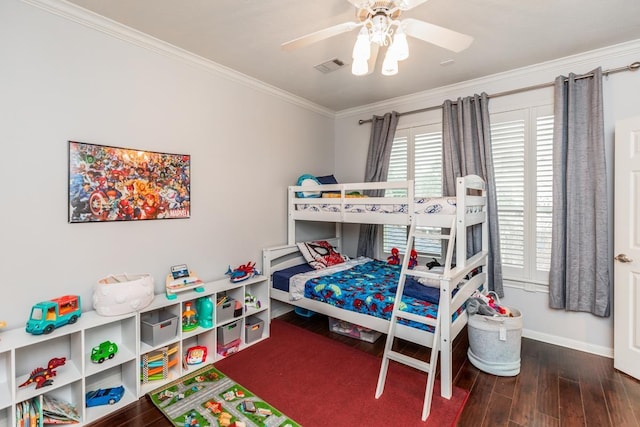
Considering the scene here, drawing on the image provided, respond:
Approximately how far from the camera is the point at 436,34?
1618mm

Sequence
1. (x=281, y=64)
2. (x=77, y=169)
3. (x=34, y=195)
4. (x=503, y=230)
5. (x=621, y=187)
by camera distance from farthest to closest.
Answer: (x=503, y=230) < (x=281, y=64) < (x=621, y=187) < (x=77, y=169) < (x=34, y=195)

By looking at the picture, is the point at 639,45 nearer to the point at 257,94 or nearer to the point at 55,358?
the point at 257,94

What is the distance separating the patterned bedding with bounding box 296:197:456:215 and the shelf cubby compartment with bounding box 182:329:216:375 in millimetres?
1694

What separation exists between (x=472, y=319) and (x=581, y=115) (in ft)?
6.95

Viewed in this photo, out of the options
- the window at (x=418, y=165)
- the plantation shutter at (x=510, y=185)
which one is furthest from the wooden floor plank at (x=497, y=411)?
the window at (x=418, y=165)

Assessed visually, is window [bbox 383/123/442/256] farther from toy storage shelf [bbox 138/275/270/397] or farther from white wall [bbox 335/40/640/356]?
toy storage shelf [bbox 138/275/270/397]

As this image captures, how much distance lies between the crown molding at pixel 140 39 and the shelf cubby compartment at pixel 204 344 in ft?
8.02

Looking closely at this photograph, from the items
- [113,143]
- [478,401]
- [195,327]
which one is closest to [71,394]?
[195,327]

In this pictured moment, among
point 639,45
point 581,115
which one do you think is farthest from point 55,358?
point 639,45

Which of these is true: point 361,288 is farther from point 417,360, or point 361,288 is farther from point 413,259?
point 413,259

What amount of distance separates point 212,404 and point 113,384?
2.78 ft

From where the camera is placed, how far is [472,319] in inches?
101

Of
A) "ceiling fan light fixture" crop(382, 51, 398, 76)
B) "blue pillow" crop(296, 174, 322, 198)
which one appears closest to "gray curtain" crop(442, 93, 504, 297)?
"blue pillow" crop(296, 174, 322, 198)

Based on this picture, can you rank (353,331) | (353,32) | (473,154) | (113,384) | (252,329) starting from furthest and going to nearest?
(473,154) → (353,331) → (252,329) → (353,32) → (113,384)
